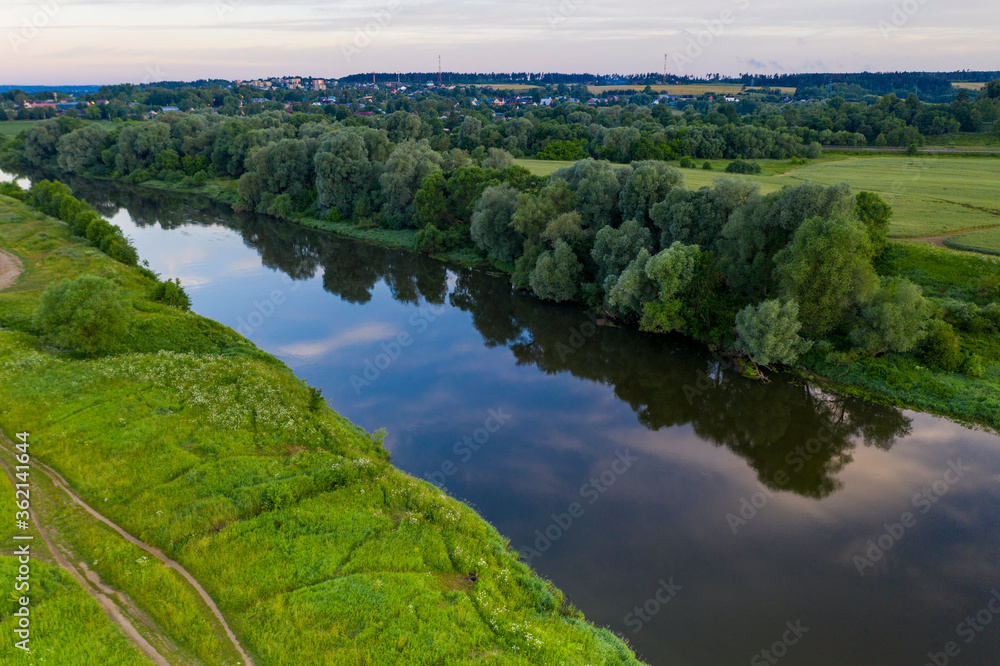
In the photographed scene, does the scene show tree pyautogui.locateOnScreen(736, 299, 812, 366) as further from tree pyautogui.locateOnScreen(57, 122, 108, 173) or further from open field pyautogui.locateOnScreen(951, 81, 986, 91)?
open field pyautogui.locateOnScreen(951, 81, 986, 91)

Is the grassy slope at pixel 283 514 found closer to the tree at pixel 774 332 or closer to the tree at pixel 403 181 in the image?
the tree at pixel 774 332

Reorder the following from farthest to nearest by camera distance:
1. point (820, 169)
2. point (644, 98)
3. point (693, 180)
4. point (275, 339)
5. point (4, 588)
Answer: point (644, 98), point (820, 169), point (693, 180), point (275, 339), point (4, 588)

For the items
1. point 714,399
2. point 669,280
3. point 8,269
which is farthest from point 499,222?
point 8,269

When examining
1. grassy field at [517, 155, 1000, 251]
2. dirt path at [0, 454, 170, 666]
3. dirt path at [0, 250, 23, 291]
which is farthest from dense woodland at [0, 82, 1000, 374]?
dirt path at [0, 454, 170, 666]

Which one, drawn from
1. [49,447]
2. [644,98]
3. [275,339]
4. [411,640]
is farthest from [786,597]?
[644,98]

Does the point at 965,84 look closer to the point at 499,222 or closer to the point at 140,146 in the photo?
the point at 499,222

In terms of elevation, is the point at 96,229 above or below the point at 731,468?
above

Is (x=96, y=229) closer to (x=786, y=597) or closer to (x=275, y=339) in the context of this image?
(x=275, y=339)
